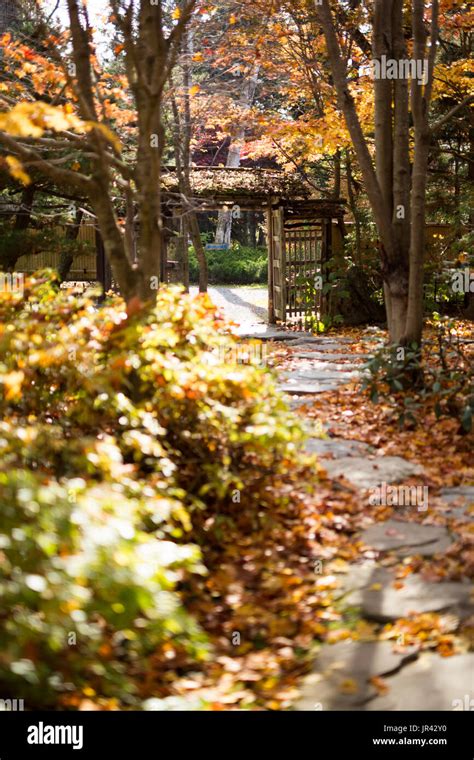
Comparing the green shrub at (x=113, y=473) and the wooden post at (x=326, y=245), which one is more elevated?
the wooden post at (x=326, y=245)

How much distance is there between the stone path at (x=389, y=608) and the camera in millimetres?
3883

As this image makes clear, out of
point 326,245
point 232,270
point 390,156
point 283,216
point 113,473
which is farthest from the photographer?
point 232,270

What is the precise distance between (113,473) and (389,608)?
169 centimetres

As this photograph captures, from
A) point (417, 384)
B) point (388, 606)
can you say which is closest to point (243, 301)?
point (417, 384)

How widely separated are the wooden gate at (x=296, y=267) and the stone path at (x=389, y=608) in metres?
11.0

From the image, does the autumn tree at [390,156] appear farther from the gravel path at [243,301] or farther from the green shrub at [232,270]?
the green shrub at [232,270]

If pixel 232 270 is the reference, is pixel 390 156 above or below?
above

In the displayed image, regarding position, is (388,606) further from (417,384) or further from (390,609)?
(417,384)

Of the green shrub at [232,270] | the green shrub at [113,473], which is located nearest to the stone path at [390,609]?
the green shrub at [113,473]

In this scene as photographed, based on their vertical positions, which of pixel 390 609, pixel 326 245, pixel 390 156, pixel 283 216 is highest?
pixel 283 216

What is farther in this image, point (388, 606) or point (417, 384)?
point (417, 384)

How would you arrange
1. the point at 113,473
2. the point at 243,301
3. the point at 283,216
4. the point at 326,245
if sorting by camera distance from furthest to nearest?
the point at 243,301
the point at 326,245
the point at 283,216
the point at 113,473

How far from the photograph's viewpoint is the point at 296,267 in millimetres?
18453
